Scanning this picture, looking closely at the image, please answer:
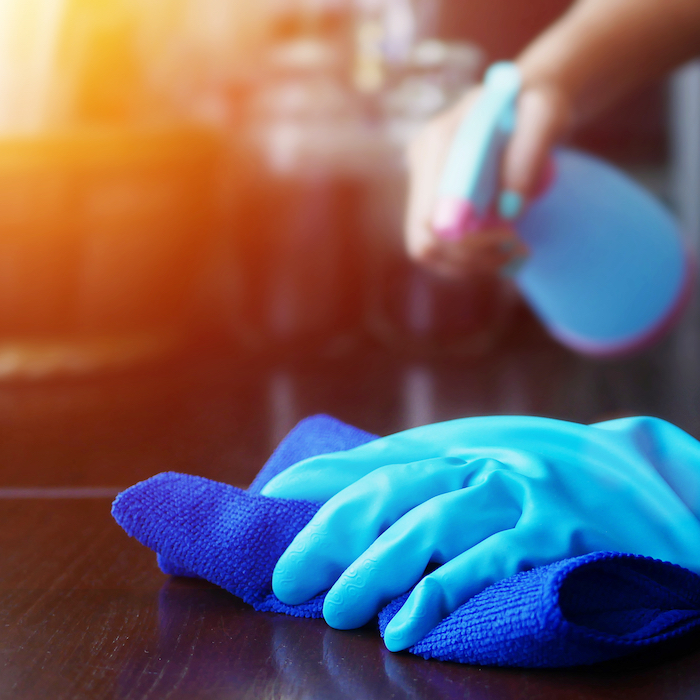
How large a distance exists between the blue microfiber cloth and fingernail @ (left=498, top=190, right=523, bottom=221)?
1.17ft

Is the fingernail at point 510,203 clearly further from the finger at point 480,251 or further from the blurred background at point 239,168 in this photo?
the blurred background at point 239,168

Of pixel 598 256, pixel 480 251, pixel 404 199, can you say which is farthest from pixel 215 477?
pixel 404 199

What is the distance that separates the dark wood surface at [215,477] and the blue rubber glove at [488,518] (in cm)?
2

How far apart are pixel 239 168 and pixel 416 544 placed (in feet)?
4.16

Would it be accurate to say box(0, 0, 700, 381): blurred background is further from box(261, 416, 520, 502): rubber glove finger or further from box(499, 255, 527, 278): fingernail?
box(261, 416, 520, 502): rubber glove finger

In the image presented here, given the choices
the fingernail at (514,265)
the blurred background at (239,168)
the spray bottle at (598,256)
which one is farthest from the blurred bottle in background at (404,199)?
the fingernail at (514,265)

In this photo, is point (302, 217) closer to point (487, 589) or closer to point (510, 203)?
point (510, 203)

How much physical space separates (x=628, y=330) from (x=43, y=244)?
825 mm

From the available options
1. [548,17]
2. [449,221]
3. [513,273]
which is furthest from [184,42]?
[449,221]

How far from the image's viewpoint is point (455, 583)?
276mm

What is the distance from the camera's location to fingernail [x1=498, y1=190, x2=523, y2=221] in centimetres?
61

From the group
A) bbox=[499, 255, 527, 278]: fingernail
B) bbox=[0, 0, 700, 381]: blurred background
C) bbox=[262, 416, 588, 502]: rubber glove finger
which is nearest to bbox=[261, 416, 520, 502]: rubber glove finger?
bbox=[262, 416, 588, 502]: rubber glove finger

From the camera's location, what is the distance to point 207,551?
31cm

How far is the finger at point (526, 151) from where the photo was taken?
598 millimetres
